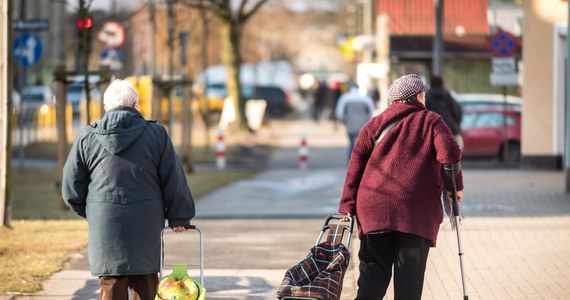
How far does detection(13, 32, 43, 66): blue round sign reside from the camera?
85.5 ft

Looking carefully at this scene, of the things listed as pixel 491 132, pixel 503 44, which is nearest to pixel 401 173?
pixel 503 44

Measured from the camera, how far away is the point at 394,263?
743 centimetres

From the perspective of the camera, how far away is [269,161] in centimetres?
2925

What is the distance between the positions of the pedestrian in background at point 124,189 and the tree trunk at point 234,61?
105 ft

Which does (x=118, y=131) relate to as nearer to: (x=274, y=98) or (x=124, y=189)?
(x=124, y=189)

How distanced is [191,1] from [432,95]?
21179 mm

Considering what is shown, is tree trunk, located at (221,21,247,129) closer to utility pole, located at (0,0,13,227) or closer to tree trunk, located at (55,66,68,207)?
tree trunk, located at (55,66,68,207)

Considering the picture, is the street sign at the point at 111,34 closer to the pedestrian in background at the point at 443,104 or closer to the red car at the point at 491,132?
the red car at the point at 491,132

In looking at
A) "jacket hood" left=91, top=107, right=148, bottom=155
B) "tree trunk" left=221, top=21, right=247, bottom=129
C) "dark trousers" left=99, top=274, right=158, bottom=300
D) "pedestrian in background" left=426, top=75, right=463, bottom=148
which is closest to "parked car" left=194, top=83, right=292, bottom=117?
"tree trunk" left=221, top=21, right=247, bottom=129

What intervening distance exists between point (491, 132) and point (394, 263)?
19612mm

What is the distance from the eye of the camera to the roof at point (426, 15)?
155ft

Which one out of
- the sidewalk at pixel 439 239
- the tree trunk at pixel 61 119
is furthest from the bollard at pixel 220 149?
the tree trunk at pixel 61 119

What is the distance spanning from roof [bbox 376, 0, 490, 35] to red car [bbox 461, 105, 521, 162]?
1944cm

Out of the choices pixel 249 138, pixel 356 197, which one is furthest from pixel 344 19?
pixel 356 197
